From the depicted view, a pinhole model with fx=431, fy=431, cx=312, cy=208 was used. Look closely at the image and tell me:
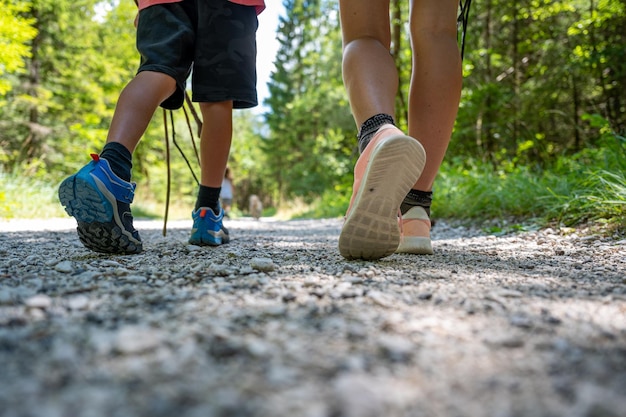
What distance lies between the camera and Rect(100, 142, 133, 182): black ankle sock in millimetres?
1404

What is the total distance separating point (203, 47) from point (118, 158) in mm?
653

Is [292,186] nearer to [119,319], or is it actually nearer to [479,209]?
[479,209]

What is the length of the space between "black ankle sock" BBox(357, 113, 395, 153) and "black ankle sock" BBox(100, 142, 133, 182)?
79 centimetres

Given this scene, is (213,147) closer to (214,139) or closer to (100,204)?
(214,139)

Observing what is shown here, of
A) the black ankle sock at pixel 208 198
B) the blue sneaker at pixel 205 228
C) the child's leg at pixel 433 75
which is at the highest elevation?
the child's leg at pixel 433 75

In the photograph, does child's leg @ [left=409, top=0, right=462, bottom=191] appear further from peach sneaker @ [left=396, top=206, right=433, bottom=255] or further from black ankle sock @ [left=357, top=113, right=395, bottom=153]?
black ankle sock @ [left=357, top=113, right=395, bottom=153]

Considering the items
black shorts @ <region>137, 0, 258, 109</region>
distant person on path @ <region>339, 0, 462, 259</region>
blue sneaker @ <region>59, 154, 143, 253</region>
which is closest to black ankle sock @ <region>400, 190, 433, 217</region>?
distant person on path @ <region>339, 0, 462, 259</region>

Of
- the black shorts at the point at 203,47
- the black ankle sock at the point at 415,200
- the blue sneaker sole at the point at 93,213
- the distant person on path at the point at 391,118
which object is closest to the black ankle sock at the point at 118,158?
the blue sneaker sole at the point at 93,213

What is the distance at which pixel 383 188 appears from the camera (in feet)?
3.95

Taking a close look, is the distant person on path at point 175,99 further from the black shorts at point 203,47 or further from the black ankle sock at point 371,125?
the black ankle sock at point 371,125

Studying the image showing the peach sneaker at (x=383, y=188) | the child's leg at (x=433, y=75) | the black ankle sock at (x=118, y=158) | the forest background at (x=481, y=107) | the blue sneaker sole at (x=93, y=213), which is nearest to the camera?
the peach sneaker at (x=383, y=188)

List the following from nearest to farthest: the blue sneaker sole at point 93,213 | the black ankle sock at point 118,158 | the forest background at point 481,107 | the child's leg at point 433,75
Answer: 1. the blue sneaker sole at point 93,213
2. the black ankle sock at point 118,158
3. the child's leg at point 433,75
4. the forest background at point 481,107

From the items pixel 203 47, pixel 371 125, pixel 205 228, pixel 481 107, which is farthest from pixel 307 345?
pixel 481 107

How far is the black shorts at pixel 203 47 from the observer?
164 centimetres
